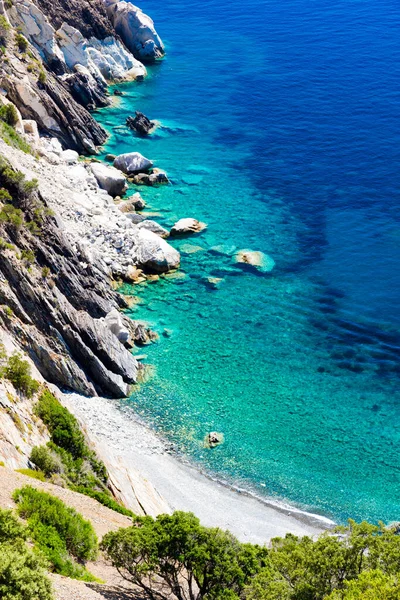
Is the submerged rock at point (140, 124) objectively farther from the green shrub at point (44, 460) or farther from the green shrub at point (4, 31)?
the green shrub at point (44, 460)

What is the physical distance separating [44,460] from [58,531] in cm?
691

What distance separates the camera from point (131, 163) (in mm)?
92938

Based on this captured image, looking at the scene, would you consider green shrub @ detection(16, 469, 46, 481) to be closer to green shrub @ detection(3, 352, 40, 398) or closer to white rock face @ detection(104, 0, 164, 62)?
green shrub @ detection(3, 352, 40, 398)

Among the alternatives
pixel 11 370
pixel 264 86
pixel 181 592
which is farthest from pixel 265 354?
pixel 264 86

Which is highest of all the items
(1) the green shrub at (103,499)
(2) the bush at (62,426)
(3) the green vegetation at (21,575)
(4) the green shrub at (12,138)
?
(4) the green shrub at (12,138)

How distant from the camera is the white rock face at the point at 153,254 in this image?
244 feet

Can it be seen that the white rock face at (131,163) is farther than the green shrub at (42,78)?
No

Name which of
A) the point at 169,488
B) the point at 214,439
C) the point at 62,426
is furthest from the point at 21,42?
the point at 169,488

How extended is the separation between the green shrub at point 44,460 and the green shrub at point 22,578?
1364cm

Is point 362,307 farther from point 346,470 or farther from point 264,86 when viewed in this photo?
point 264,86

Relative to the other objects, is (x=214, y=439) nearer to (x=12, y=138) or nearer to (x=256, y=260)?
(x=256, y=260)

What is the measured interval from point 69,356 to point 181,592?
85.3 feet

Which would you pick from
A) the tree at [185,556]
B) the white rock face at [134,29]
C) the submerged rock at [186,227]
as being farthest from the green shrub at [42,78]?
the tree at [185,556]

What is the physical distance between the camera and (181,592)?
34906 millimetres
